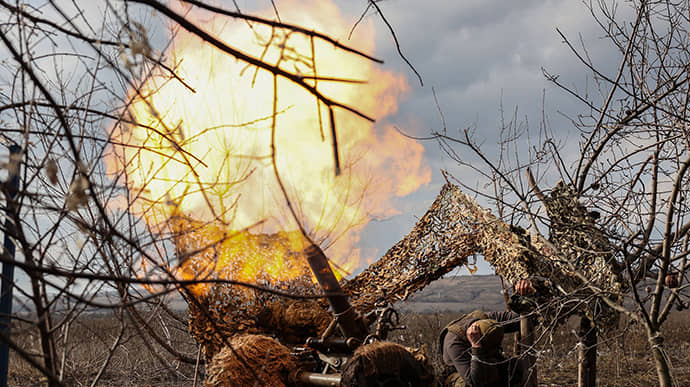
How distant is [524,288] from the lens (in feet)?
15.8

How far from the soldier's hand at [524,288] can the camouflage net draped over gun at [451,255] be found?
76 mm

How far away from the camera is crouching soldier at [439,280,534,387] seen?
16.6 ft

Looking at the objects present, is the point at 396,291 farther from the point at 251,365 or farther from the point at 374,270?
the point at 251,365

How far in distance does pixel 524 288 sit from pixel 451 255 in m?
0.94

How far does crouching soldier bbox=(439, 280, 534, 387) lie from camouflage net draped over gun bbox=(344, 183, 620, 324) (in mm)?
274

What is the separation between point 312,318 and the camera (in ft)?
18.4

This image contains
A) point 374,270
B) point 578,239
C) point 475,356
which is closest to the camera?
point 578,239

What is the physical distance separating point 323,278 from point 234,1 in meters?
2.74

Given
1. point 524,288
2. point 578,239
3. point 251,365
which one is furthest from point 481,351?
point 251,365

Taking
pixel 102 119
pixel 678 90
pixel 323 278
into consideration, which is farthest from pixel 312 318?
pixel 678 90

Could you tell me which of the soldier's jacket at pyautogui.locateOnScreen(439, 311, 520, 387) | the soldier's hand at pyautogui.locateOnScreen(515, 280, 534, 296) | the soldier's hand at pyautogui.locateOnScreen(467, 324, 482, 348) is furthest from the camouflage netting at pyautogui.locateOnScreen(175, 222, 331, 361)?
→ the soldier's hand at pyautogui.locateOnScreen(515, 280, 534, 296)

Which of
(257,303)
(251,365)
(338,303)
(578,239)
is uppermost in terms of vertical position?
(257,303)

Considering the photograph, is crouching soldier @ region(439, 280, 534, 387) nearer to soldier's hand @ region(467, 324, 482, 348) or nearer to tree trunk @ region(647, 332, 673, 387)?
soldier's hand @ region(467, 324, 482, 348)

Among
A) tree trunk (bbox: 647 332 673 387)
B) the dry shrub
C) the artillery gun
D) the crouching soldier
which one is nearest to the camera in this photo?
tree trunk (bbox: 647 332 673 387)
